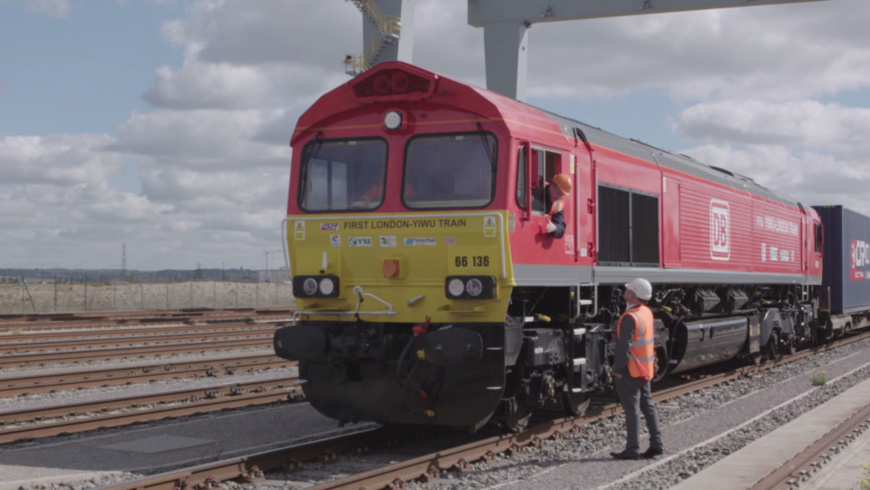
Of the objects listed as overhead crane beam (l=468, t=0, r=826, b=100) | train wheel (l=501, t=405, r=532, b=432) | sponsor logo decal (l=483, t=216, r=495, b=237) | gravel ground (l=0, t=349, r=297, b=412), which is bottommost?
gravel ground (l=0, t=349, r=297, b=412)

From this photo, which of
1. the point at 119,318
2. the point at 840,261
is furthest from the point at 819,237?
the point at 119,318

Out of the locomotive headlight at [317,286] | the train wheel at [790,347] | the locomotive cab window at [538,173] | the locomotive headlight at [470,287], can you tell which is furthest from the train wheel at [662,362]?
the train wheel at [790,347]

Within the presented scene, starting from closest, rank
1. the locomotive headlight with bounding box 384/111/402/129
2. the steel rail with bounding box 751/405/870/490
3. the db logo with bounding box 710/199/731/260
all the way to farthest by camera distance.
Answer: the steel rail with bounding box 751/405/870/490 < the locomotive headlight with bounding box 384/111/402/129 < the db logo with bounding box 710/199/731/260

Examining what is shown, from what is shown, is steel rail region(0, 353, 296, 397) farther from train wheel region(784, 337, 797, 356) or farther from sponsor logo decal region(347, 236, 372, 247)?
train wheel region(784, 337, 797, 356)

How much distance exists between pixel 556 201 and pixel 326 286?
2.51 meters

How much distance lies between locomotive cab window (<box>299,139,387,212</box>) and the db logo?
729cm

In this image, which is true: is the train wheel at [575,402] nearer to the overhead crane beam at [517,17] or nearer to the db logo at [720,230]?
the db logo at [720,230]

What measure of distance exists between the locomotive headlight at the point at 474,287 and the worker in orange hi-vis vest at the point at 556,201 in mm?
1162

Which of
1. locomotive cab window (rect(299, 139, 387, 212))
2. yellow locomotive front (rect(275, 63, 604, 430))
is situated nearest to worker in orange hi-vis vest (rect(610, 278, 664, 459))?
yellow locomotive front (rect(275, 63, 604, 430))

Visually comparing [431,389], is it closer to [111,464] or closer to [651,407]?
[651,407]

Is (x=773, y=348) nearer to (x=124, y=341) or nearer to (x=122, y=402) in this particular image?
(x=122, y=402)

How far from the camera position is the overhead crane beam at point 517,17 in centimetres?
2472

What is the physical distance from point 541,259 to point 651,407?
71.7 inches

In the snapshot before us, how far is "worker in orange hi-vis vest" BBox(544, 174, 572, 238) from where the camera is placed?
9.74m
